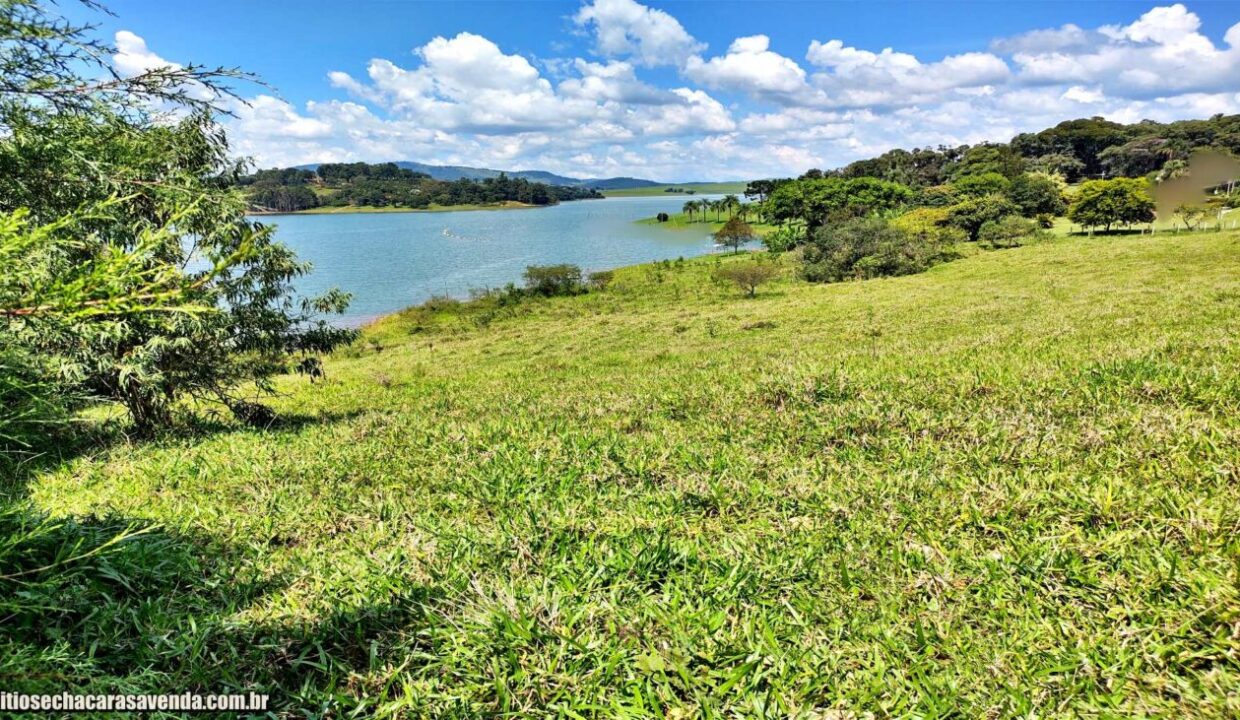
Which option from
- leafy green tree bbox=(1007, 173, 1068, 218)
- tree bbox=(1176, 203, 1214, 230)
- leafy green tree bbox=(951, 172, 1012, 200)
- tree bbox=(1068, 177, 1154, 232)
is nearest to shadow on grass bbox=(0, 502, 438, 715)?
tree bbox=(1176, 203, 1214, 230)

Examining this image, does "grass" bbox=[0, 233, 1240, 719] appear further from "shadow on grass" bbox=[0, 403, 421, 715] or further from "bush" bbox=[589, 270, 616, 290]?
"bush" bbox=[589, 270, 616, 290]

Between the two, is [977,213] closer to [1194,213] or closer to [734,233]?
[1194,213]

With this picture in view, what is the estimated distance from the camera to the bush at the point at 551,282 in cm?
6072

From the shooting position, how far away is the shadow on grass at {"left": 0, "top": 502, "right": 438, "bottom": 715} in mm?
2578

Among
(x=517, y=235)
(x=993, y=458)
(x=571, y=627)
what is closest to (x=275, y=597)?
(x=571, y=627)

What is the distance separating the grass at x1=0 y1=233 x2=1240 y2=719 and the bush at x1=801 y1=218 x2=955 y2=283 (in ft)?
147

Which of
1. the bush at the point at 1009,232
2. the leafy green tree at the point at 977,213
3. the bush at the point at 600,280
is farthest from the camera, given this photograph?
the bush at the point at 600,280

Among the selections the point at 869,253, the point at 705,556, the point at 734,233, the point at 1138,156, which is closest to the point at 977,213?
the point at 869,253

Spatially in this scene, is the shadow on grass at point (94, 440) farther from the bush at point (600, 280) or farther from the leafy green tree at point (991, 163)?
the leafy green tree at point (991, 163)

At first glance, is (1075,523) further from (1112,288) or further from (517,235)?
(517,235)

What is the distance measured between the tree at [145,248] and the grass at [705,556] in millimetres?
1410

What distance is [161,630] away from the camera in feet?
9.88

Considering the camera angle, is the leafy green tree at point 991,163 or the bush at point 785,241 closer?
the bush at point 785,241

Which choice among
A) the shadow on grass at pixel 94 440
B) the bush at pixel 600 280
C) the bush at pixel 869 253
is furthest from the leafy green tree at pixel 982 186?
the shadow on grass at pixel 94 440
